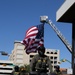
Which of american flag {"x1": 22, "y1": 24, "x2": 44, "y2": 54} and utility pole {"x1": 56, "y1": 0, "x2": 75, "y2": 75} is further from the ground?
american flag {"x1": 22, "y1": 24, "x2": 44, "y2": 54}

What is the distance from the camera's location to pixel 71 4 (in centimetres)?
1542

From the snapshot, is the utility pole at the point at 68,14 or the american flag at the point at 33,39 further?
the american flag at the point at 33,39

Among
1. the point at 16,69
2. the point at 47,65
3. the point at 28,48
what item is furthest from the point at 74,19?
the point at 28,48

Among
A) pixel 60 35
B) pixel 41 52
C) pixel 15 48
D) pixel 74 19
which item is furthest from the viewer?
pixel 15 48

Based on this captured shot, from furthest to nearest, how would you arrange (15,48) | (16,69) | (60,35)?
(15,48), (60,35), (16,69)

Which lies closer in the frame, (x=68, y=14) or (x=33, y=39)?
(x=68, y=14)

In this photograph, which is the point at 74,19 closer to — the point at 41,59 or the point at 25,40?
the point at 41,59

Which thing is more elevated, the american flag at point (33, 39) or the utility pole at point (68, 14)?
the american flag at point (33, 39)

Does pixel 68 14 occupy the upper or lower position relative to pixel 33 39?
lower

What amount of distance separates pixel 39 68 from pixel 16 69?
3.22 m

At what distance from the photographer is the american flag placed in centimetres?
2945

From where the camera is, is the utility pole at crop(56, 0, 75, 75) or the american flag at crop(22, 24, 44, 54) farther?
the american flag at crop(22, 24, 44, 54)

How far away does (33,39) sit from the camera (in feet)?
102

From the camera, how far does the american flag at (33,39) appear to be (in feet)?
96.6
